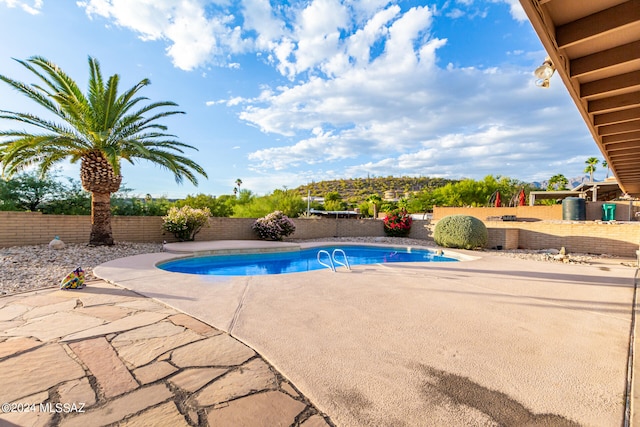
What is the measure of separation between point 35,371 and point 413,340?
2.69 m

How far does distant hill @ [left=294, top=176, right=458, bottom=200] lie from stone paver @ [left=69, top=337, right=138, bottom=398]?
48693mm

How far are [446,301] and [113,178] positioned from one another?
849 centimetres

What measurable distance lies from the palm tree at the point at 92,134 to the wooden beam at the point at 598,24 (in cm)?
788

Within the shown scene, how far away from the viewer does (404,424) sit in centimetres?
147

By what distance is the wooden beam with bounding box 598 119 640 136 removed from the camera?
497 cm

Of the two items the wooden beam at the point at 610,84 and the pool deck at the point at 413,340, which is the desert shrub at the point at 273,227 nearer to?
the pool deck at the point at 413,340

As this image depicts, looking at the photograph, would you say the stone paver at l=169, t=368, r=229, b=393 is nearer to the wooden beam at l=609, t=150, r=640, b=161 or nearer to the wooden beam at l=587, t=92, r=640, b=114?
the wooden beam at l=587, t=92, r=640, b=114

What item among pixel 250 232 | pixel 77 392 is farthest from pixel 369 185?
pixel 77 392

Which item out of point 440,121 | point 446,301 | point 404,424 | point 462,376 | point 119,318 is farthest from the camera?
point 440,121

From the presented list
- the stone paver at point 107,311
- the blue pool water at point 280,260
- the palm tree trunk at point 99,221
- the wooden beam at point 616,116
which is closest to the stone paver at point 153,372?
the stone paver at point 107,311

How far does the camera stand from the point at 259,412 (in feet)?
5.08

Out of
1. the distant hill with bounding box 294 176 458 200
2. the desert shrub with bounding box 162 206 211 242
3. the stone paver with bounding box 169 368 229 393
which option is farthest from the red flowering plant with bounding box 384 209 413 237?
the distant hill with bounding box 294 176 458 200

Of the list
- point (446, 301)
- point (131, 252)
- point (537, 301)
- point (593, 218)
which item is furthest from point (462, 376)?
point (593, 218)

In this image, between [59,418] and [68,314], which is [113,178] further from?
[59,418]
